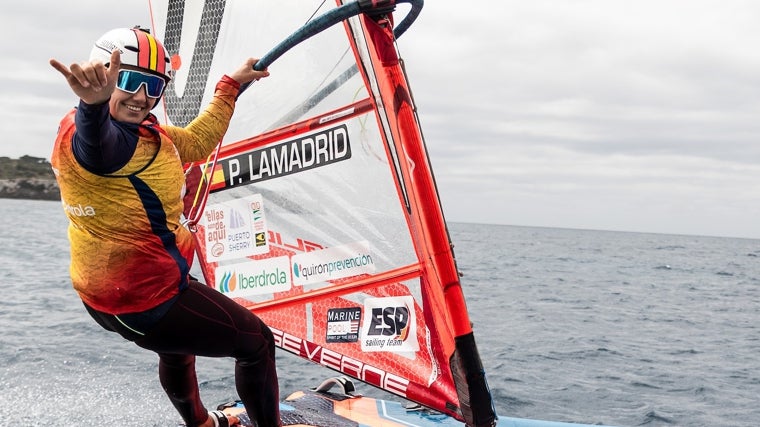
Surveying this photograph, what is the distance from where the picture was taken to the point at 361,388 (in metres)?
8.42

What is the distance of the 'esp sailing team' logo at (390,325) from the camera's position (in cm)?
398

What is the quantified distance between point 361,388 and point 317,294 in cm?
431

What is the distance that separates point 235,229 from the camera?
4.73 metres

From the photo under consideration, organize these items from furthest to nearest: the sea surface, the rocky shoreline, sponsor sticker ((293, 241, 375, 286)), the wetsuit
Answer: the rocky shoreline, the sea surface, sponsor sticker ((293, 241, 375, 286)), the wetsuit

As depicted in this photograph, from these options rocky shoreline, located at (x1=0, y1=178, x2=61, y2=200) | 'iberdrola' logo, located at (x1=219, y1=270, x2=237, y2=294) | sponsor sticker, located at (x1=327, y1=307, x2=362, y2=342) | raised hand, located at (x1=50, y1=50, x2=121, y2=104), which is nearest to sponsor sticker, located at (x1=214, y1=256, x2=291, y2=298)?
'iberdrola' logo, located at (x1=219, y1=270, x2=237, y2=294)

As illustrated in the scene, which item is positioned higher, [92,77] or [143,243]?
[92,77]

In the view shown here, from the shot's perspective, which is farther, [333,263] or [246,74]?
[333,263]

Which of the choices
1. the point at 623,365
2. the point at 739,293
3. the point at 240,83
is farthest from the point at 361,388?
the point at 739,293

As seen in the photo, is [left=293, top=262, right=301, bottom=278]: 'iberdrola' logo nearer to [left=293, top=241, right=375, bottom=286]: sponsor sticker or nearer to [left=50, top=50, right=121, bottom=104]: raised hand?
[left=293, top=241, right=375, bottom=286]: sponsor sticker

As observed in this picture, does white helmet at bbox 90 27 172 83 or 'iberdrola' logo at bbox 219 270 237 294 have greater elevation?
white helmet at bbox 90 27 172 83

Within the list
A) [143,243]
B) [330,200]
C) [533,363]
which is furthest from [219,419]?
[533,363]

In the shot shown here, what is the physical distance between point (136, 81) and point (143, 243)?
611 millimetres

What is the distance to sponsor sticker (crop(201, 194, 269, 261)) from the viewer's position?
460 cm

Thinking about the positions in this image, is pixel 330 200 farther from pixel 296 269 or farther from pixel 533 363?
pixel 533 363
